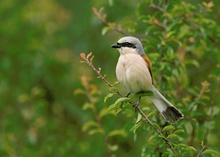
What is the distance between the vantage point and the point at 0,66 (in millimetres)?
7562

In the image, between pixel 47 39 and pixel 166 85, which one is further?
pixel 47 39

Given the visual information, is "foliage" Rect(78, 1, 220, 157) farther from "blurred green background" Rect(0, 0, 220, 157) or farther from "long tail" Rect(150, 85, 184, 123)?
"blurred green background" Rect(0, 0, 220, 157)

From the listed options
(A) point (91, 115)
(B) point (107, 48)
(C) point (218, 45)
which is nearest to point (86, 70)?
(B) point (107, 48)

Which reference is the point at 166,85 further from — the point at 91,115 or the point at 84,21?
the point at 84,21

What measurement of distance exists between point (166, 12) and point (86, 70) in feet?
11.7

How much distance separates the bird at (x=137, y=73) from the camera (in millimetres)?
4309

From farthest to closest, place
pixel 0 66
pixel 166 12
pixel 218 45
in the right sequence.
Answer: pixel 0 66
pixel 218 45
pixel 166 12

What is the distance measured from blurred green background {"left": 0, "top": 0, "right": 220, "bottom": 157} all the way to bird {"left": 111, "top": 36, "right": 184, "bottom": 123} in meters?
2.07

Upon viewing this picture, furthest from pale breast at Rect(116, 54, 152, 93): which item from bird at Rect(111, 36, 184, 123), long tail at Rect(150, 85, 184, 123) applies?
long tail at Rect(150, 85, 184, 123)

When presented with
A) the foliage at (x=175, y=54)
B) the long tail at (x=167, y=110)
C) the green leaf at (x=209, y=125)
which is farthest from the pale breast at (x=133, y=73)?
the green leaf at (x=209, y=125)

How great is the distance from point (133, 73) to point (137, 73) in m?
0.03

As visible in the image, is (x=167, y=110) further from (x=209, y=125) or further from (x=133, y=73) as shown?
(x=209, y=125)

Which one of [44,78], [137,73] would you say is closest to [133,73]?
[137,73]

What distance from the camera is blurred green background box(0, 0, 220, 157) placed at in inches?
268
